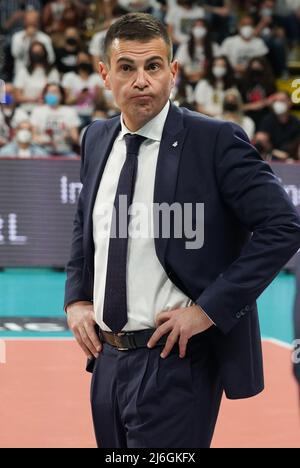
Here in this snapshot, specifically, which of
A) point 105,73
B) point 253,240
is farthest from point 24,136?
point 253,240

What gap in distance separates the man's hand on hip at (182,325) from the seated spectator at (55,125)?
11149 mm

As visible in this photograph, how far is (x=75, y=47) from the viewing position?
17.2m

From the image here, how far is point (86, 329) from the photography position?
12.0ft

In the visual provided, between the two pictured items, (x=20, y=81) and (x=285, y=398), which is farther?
(x=20, y=81)

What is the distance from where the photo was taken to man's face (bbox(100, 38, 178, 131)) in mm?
3486

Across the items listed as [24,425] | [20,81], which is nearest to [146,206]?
[24,425]

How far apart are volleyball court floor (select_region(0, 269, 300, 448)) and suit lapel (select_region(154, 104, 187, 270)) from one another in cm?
289

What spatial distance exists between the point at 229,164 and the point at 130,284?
1.70 feet

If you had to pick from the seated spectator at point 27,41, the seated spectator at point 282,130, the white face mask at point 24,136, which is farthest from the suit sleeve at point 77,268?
the seated spectator at point 27,41

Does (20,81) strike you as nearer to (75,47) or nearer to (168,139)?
(75,47)

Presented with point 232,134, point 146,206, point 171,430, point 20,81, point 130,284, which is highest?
point 232,134

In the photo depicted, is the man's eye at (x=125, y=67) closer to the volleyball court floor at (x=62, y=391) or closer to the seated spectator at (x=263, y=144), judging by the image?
the volleyball court floor at (x=62, y=391)

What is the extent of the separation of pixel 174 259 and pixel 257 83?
13879mm

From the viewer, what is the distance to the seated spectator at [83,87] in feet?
52.4
